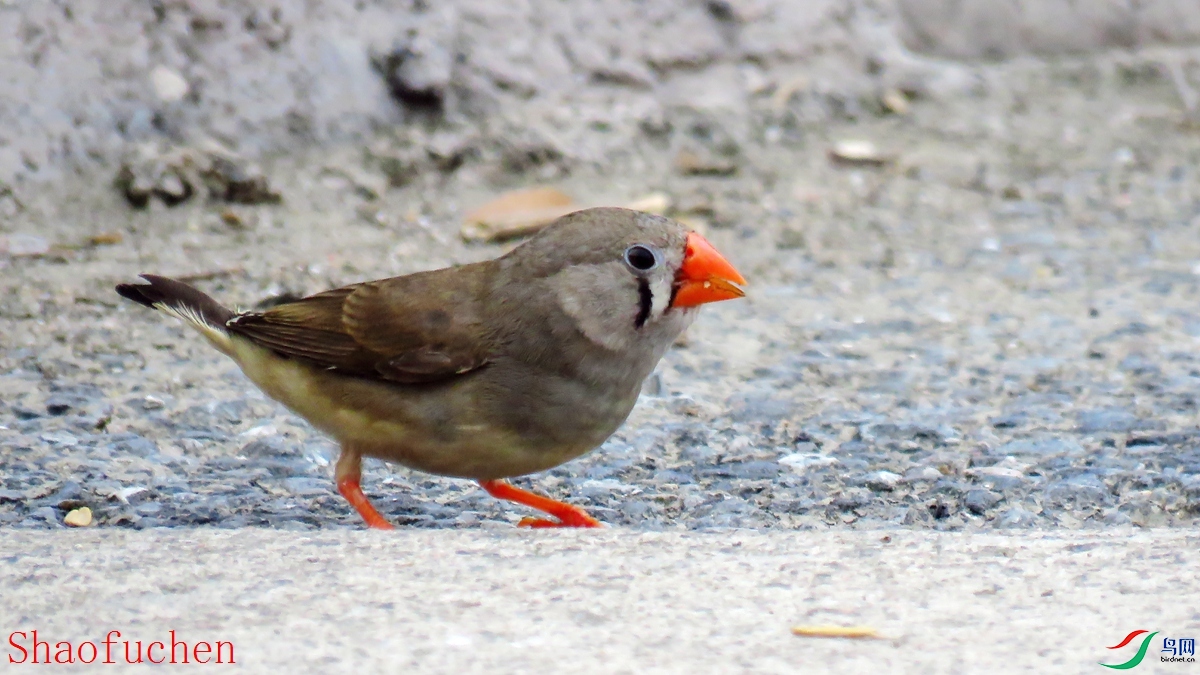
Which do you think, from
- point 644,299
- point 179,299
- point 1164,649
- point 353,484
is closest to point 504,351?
point 644,299

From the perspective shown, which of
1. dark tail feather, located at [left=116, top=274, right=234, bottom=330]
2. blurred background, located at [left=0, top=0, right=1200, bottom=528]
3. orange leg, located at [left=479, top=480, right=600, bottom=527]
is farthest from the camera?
dark tail feather, located at [left=116, top=274, right=234, bottom=330]

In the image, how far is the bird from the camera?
350 centimetres

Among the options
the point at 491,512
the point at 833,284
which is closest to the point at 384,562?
the point at 491,512

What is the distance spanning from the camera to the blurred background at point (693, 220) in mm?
3916

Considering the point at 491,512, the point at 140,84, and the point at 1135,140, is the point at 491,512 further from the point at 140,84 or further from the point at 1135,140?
the point at 1135,140

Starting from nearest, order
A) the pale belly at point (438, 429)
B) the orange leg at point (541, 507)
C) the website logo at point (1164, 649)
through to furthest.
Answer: the website logo at point (1164, 649) → the pale belly at point (438, 429) → the orange leg at point (541, 507)

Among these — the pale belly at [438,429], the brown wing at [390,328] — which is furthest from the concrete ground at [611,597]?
the brown wing at [390,328]

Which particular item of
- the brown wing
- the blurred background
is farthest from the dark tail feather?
the blurred background

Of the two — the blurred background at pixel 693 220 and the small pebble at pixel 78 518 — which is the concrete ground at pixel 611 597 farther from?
the blurred background at pixel 693 220

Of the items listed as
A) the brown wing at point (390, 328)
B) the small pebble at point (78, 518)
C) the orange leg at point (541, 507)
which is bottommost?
the small pebble at point (78, 518)

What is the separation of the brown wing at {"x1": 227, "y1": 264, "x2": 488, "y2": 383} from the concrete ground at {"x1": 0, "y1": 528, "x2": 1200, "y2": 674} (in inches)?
20.7

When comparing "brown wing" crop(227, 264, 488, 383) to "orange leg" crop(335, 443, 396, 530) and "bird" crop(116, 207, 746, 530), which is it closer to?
"bird" crop(116, 207, 746, 530)

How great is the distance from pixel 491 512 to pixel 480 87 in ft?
9.47

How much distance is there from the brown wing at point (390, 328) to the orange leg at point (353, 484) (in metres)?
0.20
